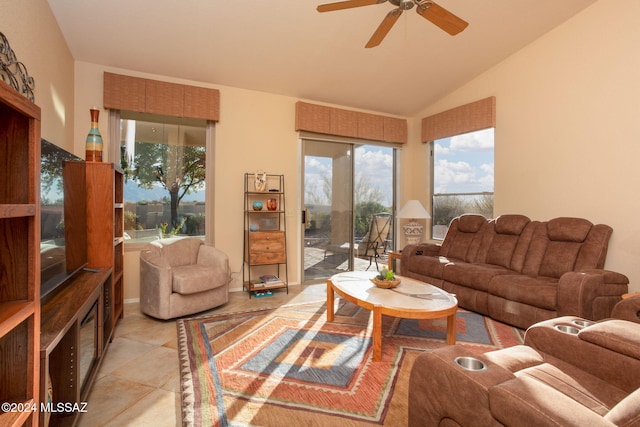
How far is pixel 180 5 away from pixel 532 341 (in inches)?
145

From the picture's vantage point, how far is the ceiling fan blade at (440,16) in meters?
2.22

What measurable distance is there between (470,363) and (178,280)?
2.72 meters

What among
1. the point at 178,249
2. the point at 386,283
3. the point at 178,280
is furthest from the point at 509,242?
the point at 178,249

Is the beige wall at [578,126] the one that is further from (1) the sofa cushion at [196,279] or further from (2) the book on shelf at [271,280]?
(1) the sofa cushion at [196,279]

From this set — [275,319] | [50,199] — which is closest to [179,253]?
[275,319]

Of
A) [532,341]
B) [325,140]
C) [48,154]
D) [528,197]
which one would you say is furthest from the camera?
[325,140]

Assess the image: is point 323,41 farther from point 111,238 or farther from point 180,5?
point 111,238

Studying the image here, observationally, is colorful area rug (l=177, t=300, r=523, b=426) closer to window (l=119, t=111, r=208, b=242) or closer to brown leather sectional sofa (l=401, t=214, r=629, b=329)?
brown leather sectional sofa (l=401, t=214, r=629, b=329)

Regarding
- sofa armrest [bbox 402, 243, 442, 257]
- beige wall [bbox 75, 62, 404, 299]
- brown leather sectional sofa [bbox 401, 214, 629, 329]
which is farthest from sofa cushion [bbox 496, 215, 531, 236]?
beige wall [bbox 75, 62, 404, 299]

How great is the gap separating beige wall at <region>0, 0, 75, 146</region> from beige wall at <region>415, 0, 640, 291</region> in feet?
15.8

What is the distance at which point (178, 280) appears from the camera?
10.5 feet

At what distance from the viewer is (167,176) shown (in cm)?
404

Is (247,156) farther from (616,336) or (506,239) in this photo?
(616,336)

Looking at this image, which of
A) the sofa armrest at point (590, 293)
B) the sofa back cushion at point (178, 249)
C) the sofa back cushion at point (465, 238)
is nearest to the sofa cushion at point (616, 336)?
the sofa armrest at point (590, 293)
